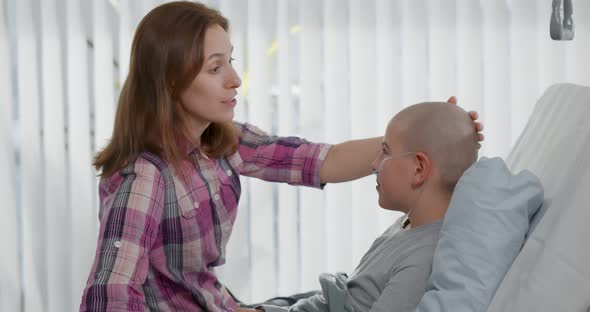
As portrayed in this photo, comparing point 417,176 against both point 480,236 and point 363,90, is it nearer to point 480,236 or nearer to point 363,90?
point 480,236

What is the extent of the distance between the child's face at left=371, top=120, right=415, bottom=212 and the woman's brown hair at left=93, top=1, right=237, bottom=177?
1.46ft

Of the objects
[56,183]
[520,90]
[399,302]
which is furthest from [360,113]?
[399,302]

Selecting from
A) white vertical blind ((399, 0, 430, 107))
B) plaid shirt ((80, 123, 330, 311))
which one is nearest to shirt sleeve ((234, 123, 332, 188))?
plaid shirt ((80, 123, 330, 311))

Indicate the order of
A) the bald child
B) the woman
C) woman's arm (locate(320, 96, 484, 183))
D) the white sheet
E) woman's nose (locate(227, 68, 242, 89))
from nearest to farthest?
the white sheet, the bald child, the woman, woman's nose (locate(227, 68, 242, 89)), woman's arm (locate(320, 96, 484, 183))

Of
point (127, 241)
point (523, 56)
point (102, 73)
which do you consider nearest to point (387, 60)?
point (523, 56)

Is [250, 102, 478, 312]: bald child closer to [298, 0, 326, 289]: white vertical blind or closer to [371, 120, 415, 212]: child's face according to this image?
[371, 120, 415, 212]: child's face

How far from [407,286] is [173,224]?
564 millimetres

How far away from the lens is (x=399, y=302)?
53.2 inches

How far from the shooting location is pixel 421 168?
1.49 meters

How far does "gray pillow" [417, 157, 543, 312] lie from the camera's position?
1.26 metres

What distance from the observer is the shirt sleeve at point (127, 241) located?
155 centimetres

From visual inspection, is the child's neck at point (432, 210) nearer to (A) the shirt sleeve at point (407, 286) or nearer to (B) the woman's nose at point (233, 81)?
(A) the shirt sleeve at point (407, 286)

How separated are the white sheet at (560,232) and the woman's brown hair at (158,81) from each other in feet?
2.33

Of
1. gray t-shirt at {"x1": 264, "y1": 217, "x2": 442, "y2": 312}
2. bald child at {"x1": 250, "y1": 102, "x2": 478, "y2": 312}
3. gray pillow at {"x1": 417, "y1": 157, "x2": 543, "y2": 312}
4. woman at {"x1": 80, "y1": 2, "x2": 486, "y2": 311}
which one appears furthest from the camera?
woman at {"x1": 80, "y1": 2, "x2": 486, "y2": 311}
